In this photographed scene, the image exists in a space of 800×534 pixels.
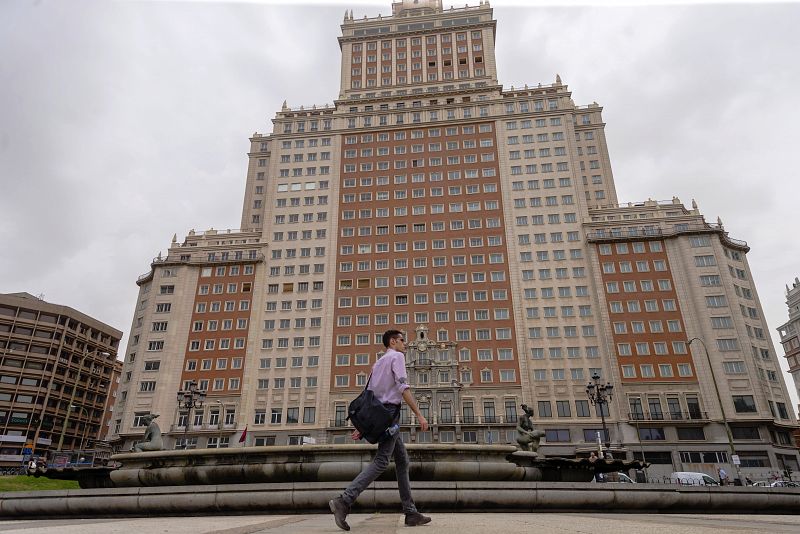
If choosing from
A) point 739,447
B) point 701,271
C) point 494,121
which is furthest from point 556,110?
point 739,447

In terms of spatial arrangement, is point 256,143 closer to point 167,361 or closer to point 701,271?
point 167,361

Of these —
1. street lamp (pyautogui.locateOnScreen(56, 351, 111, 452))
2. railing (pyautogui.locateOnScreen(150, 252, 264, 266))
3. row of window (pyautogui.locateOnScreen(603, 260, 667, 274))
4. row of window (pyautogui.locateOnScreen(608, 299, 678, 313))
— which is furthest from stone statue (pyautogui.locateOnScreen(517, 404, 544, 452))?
street lamp (pyautogui.locateOnScreen(56, 351, 111, 452))

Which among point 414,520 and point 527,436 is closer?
point 414,520

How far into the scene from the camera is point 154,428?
14828mm

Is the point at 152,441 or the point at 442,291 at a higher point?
the point at 442,291

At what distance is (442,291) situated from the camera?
61.7m

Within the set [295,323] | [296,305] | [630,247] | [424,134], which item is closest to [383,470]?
[295,323]

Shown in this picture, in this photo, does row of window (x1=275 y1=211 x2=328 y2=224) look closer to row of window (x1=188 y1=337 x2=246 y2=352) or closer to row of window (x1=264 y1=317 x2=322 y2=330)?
row of window (x1=264 y1=317 x2=322 y2=330)

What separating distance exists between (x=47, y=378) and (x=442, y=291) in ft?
195

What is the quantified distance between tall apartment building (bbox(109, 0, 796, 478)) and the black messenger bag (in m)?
50.3

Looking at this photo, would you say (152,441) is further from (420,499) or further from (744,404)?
(744,404)

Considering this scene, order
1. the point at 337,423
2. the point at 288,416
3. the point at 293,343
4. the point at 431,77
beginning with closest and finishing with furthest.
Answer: the point at 337,423 → the point at 288,416 → the point at 293,343 → the point at 431,77

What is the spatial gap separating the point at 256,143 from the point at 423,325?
42.9 meters

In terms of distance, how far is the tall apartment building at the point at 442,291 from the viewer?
54.3 m
